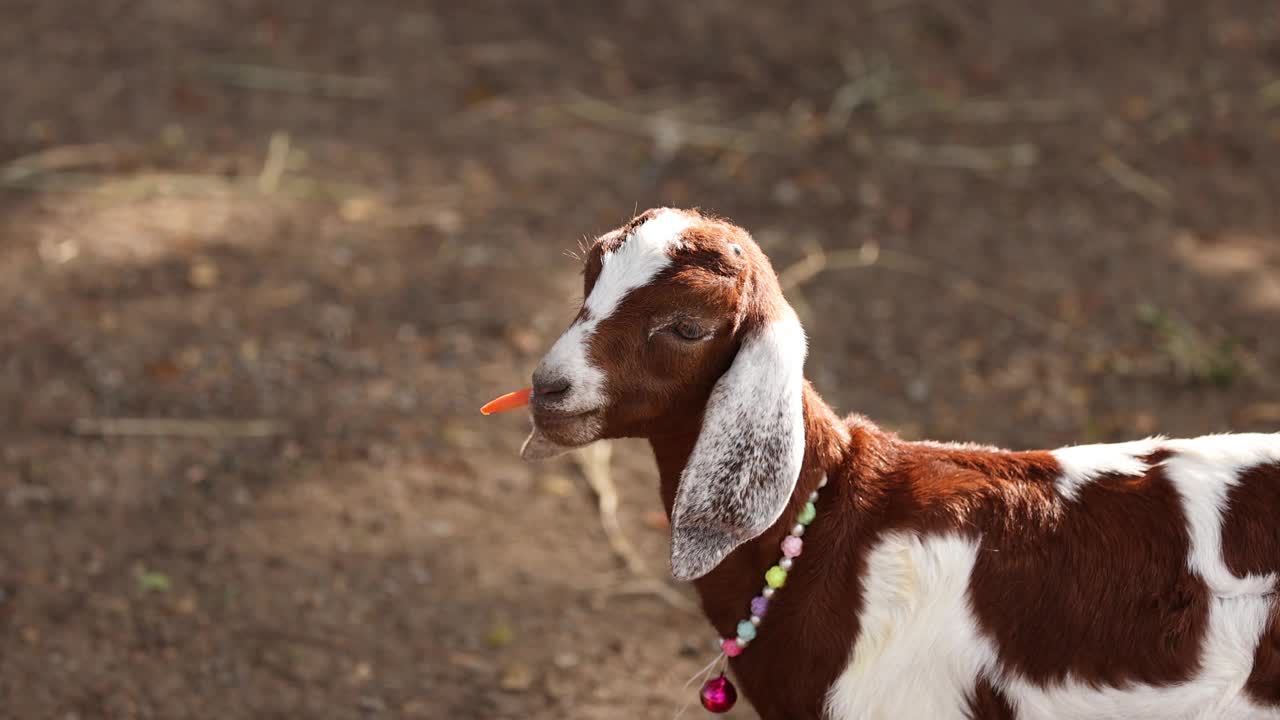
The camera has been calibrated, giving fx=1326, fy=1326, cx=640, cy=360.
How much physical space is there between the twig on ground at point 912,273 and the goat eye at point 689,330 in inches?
140

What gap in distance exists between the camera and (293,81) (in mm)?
7984

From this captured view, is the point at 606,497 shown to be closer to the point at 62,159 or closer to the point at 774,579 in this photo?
the point at 774,579

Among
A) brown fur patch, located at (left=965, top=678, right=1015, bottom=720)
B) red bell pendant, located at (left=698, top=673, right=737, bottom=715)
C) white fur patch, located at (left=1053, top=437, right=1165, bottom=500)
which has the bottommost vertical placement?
red bell pendant, located at (left=698, top=673, right=737, bottom=715)

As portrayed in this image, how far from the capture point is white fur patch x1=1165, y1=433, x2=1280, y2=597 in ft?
9.05

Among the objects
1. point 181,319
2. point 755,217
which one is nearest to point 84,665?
point 181,319

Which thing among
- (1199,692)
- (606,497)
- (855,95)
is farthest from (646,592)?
(855,95)

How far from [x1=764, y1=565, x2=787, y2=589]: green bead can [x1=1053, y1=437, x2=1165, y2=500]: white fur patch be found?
64 centimetres

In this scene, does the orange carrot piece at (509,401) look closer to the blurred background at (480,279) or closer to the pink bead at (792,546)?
the blurred background at (480,279)

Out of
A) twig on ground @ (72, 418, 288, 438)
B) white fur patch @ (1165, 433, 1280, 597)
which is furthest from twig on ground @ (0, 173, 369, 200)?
white fur patch @ (1165, 433, 1280, 597)

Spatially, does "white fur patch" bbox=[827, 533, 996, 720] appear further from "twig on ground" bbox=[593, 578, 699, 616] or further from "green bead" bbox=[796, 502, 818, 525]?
"twig on ground" bbox=[593, 578, 699, 616]

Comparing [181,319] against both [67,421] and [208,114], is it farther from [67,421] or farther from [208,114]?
[208,114]

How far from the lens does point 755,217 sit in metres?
6.99

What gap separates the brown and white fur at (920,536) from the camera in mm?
2779

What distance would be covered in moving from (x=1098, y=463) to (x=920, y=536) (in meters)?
0.45
